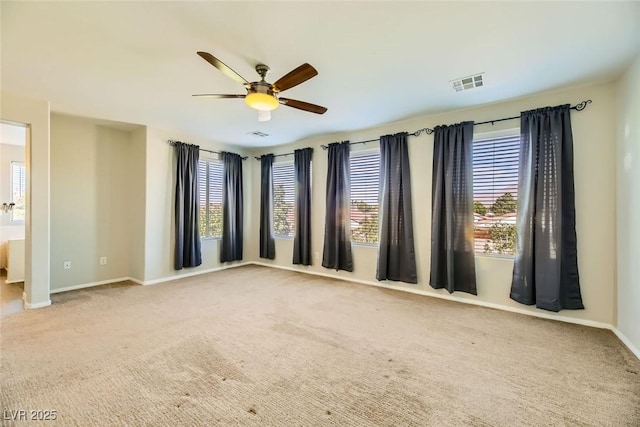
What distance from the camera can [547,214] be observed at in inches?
122

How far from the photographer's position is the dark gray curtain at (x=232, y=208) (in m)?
5.64

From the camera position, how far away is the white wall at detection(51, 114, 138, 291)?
13.4 ft

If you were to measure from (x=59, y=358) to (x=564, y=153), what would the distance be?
5.26 meters

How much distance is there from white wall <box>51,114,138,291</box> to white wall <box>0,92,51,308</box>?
2.47 ft

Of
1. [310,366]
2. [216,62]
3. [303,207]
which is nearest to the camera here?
[216,62]

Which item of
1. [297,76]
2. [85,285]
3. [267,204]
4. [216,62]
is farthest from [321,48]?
[85,285]

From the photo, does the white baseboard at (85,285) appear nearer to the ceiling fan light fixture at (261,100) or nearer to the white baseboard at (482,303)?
the white baseboard at (482,303)

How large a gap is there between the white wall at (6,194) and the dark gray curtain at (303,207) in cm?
545

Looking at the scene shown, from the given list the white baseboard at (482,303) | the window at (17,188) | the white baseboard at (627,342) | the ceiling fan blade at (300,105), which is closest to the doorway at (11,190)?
the window at (17,188)

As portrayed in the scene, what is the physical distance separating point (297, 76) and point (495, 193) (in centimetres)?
289

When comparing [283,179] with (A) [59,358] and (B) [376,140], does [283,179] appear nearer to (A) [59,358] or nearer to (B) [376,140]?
(B) [376,140]

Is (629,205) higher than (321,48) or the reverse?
the reverse

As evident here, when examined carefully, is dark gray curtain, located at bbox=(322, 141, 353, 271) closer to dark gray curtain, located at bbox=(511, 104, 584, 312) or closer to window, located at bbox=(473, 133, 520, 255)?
window, located at bbox=(473, 133, 520, 255)

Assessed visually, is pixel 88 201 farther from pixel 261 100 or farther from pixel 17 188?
pixel 261 100
